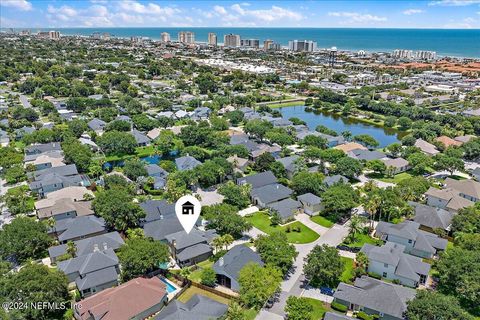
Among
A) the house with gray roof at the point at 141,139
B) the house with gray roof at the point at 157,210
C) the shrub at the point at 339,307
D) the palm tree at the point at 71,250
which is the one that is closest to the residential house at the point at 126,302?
the palm tree at the point at 71,250

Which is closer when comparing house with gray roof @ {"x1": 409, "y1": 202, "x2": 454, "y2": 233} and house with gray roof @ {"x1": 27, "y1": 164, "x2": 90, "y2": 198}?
house with gray roof @ {"x1": 409, "y1": 202, "x2": 454, "y2": 233}

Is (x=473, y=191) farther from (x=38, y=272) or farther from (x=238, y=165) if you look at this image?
(x=38, y=272)

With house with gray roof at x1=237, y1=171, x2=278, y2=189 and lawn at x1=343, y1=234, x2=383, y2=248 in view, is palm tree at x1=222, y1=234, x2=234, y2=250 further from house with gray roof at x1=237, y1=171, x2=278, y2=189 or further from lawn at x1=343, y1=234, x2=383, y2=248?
house with gray roof at x1=237, y1=171, x2=278, y2=189

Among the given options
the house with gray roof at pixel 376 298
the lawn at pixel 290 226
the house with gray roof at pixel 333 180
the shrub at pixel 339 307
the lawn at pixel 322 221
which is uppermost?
the house with gray roof at pixel 333 180

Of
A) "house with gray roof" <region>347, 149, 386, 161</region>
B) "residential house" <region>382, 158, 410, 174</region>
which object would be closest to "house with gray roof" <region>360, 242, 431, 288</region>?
"residential house" <region>382, 158, 410, 174</region>

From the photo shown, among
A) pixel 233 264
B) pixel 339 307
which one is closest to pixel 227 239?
pixel 233 264

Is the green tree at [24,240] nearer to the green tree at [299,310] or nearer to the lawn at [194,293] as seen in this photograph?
the lawn at [194,293]
